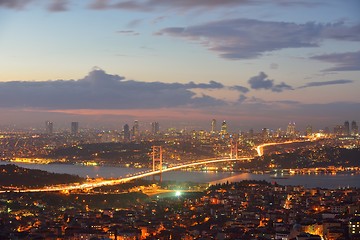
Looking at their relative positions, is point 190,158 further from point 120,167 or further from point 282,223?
Result: point 282,223

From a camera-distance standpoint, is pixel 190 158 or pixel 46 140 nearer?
pixel 190 158

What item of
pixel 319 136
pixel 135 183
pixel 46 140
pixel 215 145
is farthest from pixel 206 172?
pixel 46 140

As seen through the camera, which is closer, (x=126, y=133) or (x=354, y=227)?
(x=354, y=227)

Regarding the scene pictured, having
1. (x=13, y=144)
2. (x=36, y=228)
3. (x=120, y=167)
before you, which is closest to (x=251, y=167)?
(x=120, y=167)

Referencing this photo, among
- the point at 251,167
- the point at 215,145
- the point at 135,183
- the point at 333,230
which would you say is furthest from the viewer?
the point at 215,145

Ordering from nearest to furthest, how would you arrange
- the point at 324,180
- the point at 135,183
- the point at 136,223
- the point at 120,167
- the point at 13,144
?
the point at 136,223
the point at 135,183
the point at 324,180
the point at 120,167
the point at 13,144

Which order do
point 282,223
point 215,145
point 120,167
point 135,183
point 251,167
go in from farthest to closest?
1. point 215,145
2. point 120,167
3. point 251,167
4. point 135,183
5. point 282,223

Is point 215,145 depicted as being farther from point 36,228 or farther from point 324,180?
point 36,228

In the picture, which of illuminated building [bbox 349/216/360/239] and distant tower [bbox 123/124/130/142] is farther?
distant tower [bbox 123/124/130/142]

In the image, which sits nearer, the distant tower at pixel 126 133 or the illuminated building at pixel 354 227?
the illuminated building at pixel 354 227
